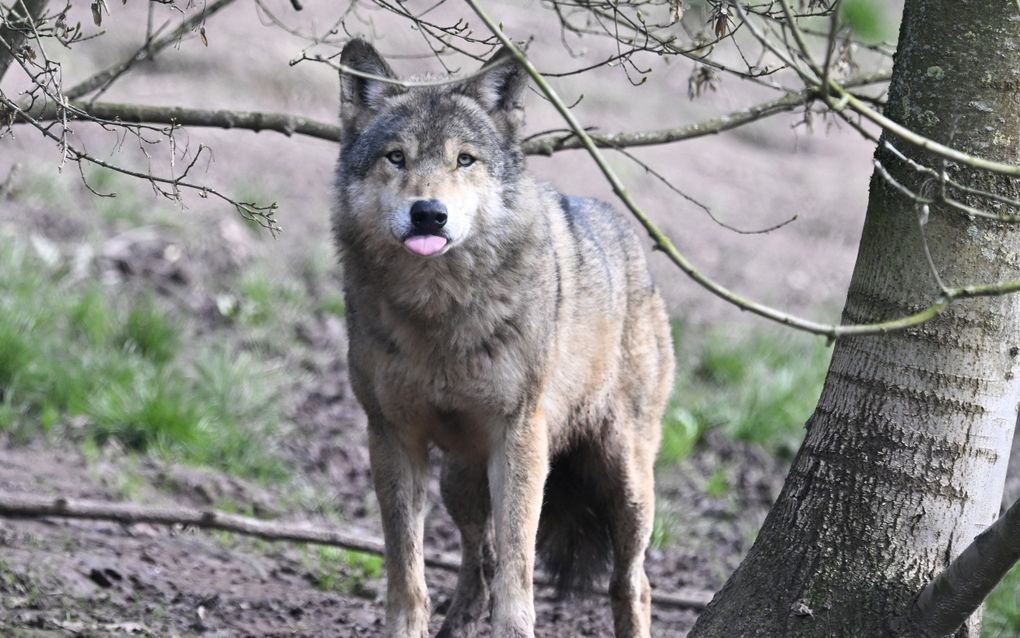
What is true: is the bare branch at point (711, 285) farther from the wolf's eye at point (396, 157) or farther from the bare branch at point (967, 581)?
the wolf's eye at point (396, 157)

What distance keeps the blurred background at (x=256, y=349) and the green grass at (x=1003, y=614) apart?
0.05 ft

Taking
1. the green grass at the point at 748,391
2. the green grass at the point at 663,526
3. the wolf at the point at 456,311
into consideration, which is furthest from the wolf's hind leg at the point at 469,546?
the green grass at the point at 748,391

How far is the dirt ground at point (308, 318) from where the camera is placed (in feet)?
17.1

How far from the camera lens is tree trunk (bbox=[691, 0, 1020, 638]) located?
3.63 meters

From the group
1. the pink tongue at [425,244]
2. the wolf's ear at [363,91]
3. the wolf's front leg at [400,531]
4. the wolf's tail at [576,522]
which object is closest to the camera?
the pink tongue at [425,244]

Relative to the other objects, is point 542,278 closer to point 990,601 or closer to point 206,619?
point 206,619

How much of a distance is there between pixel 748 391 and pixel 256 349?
3435mm

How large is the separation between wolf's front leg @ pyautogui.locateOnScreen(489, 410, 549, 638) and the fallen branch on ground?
1.11 metres

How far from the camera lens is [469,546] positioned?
5.20 m

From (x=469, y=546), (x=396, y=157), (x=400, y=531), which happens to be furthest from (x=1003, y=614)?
(x=396, y=157)

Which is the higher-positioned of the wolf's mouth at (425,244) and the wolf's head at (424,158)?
the wolf's head at (424,158)

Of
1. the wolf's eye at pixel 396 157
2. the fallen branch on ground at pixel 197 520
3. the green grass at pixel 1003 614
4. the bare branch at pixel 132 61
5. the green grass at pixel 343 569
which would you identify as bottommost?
the green grass at pixel 343 569

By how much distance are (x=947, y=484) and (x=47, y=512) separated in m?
3.60

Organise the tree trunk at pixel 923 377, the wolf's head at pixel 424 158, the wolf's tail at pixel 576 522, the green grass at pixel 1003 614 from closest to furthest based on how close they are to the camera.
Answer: the tree trunk at pixel 923 377 < the wolf's head at pixel 424 158 < the wolf's tail at pixel 576 522 < the green grass at pixel 1003 614
